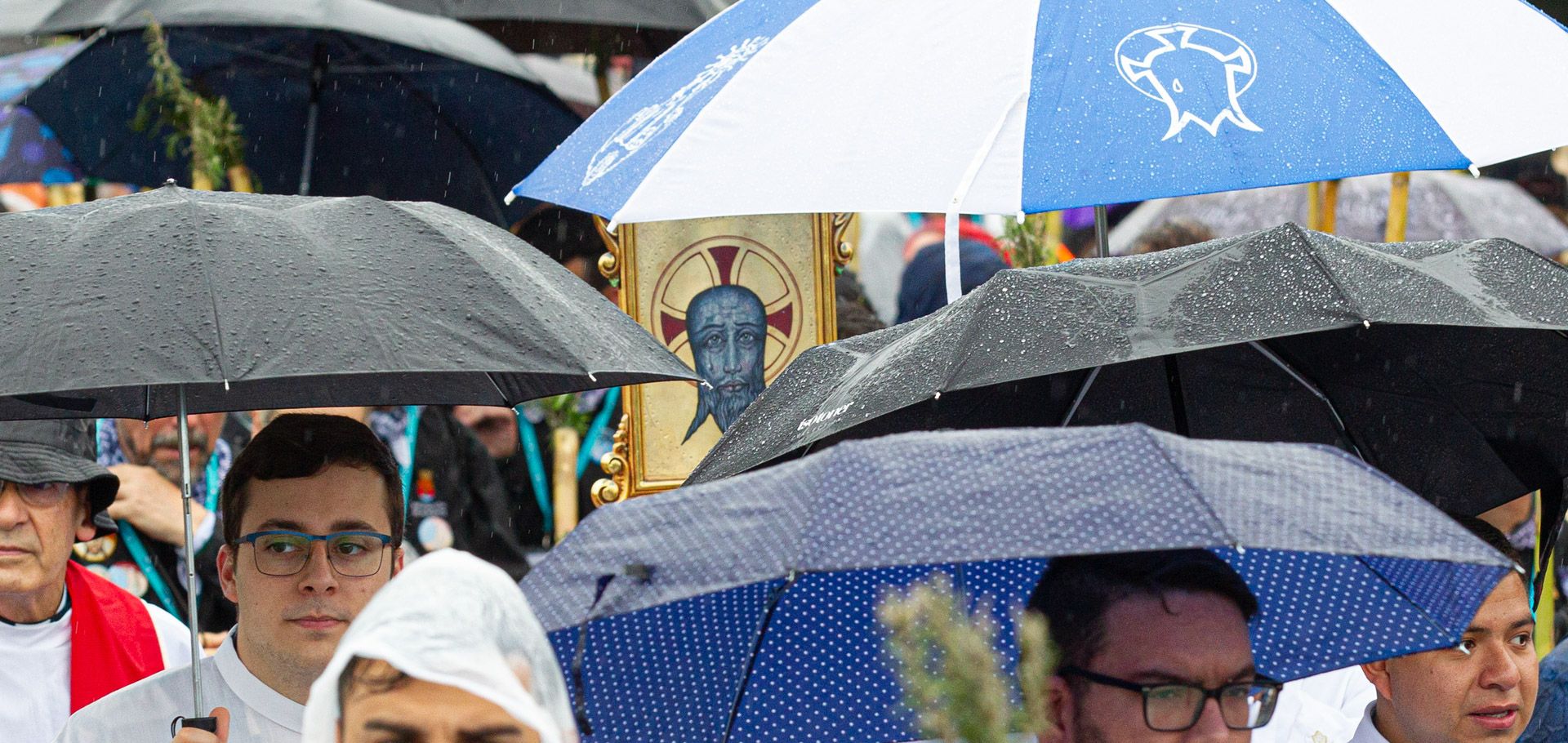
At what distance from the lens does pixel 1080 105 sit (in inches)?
162

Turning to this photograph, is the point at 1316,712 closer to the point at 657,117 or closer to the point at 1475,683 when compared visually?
the point at 1475,683

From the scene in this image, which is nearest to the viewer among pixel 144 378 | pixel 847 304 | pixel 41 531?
pixel 144 378

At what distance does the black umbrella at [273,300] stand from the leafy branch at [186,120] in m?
3.06

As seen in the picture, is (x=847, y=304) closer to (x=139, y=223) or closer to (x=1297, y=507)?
(x=139, y=223)

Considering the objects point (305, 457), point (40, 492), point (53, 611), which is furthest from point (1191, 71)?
point (53, 611)

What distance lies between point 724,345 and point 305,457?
6.92 feet

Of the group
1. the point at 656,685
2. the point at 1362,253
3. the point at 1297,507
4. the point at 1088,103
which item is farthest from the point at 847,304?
the point at 1297,507

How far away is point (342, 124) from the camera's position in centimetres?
745

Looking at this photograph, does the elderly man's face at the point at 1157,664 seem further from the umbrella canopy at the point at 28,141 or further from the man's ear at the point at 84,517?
the umbrella canopy at the point at 28,141

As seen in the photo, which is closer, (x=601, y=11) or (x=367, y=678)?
(x=367, y=678)

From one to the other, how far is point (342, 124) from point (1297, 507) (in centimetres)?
549

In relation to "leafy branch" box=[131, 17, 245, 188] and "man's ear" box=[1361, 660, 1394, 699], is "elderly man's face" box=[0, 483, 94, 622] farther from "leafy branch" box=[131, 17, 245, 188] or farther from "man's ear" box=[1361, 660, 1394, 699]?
"man's ear" box=[1361, 660, 1394, 699]

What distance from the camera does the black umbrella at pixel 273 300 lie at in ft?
10.7

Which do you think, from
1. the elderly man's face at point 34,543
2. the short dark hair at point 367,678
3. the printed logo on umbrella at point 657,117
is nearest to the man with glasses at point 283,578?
the printed logo on umbrella at point 657,117
